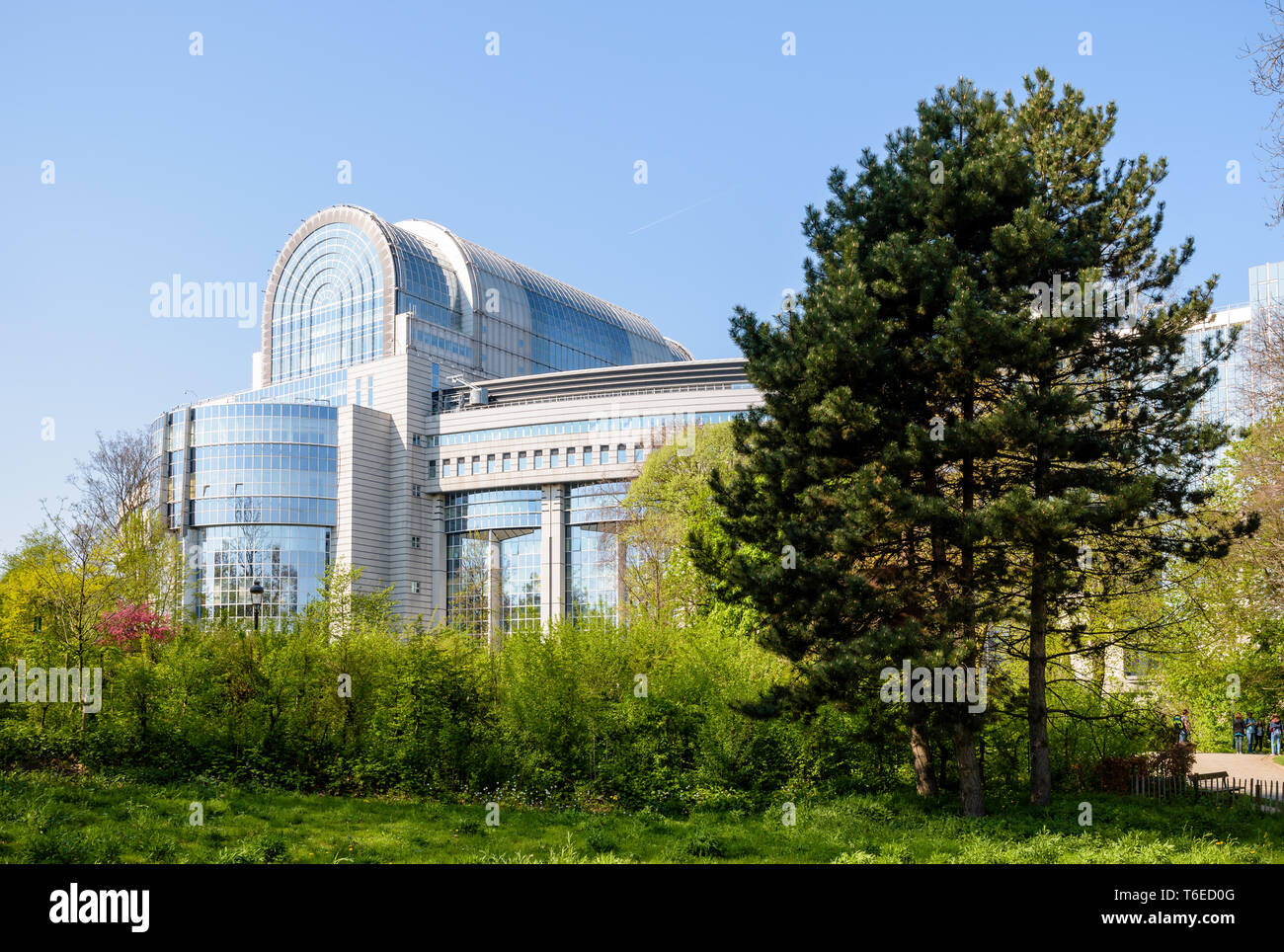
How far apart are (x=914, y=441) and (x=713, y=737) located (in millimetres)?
7887

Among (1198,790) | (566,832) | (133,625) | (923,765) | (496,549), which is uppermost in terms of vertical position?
(496,549)

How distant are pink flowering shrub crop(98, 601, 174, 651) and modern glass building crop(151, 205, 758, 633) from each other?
46796 mm

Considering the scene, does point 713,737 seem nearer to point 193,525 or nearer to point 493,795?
point 493,795

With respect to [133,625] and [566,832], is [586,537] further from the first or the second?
[566,832]

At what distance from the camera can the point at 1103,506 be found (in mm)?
16781

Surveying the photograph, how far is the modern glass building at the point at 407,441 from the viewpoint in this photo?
83.1m

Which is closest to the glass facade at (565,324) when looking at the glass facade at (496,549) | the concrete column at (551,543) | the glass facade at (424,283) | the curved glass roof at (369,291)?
the curved glass roof at (369,291)

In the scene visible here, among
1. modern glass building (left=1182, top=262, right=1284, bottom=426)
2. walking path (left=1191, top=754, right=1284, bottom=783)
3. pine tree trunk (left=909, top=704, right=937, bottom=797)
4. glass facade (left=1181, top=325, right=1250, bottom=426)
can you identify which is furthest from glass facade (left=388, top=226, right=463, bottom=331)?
pine tree trunk (left=909, top=704, right=937, bottom=797)

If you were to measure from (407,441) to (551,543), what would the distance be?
1649 cm

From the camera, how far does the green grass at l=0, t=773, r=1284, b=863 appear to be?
1358 cm

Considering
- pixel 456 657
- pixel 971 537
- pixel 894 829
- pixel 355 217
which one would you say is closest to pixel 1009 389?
pixel 971 537

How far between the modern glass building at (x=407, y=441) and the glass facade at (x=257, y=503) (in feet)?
0.52

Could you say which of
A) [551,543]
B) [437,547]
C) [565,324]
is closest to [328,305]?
[565,324]

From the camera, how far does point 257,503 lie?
8388cm
